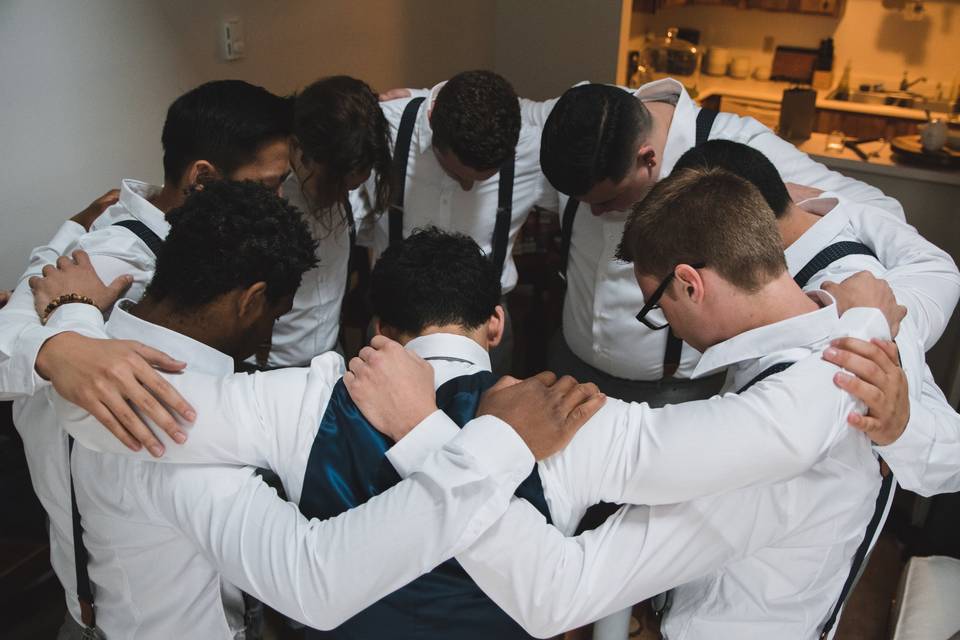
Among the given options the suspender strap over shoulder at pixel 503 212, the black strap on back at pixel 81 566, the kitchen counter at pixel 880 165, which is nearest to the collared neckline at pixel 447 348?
the black strap on back at pixel 81 566

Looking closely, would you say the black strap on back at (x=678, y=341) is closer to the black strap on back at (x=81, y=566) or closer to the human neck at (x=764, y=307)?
the human neck at (x=764, y=307)

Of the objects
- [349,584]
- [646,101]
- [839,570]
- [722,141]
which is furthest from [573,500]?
[646,101]

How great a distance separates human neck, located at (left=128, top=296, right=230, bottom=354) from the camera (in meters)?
1.24

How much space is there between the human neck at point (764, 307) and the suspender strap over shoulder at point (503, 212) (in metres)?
1.05

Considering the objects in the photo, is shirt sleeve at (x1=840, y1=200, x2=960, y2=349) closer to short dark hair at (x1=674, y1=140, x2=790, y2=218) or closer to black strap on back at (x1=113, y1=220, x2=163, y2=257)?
short dark hair at (x1=674, y1=140, x2=790, y2=218)

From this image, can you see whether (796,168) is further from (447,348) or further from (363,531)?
(363,531)

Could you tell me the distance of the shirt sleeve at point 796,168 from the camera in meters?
2.06

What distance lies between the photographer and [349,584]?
1.03 m

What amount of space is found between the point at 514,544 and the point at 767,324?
0.51 metres

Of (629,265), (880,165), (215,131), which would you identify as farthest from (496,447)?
(880,165)

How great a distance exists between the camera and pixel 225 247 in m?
1.22

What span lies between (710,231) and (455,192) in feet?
3.57

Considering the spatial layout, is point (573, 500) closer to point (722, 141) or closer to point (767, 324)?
point (767, 324)

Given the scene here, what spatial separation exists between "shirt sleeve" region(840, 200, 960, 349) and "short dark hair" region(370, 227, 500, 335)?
0.80 m
